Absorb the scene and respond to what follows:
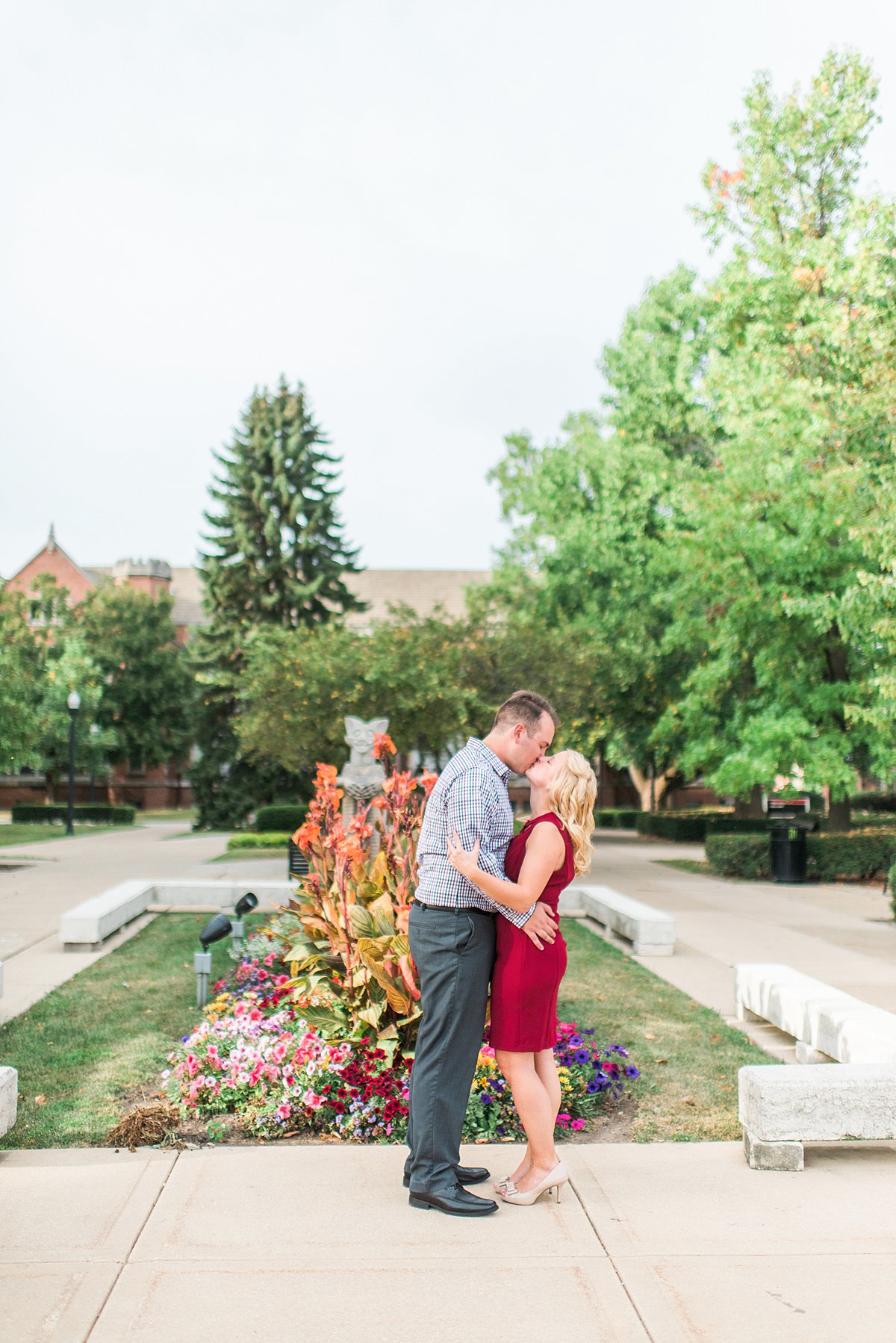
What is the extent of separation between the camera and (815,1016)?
6508mm

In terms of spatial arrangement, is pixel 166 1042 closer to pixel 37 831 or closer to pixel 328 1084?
pixel 328 1084

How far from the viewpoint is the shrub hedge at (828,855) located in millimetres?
18609

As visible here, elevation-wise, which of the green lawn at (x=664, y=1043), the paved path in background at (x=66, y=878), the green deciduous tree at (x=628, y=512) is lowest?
the paved path in background at (x=66, y=878)

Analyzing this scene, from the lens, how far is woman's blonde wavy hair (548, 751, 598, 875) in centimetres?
420

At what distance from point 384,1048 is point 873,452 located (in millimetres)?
15258

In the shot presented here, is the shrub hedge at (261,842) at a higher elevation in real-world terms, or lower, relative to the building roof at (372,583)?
lower

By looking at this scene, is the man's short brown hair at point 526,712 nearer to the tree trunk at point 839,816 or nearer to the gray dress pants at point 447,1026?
the gray dress pants at point 447,1026

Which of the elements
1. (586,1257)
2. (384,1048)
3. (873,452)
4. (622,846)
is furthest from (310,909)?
(622,846)

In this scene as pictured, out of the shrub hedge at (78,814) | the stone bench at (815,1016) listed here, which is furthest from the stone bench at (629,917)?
the shrub hedge at (78,814)

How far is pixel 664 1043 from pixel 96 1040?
3.52m

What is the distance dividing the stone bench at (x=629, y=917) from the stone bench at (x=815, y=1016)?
267 cm

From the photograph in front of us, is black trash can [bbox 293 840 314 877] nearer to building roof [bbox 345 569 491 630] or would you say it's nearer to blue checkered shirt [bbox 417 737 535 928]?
blue checkered shirt [bbox 417 737 535 928]

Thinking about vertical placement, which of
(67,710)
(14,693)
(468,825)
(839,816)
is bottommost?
(839,816)

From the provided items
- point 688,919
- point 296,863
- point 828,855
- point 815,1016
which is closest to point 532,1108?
point 815,1016
